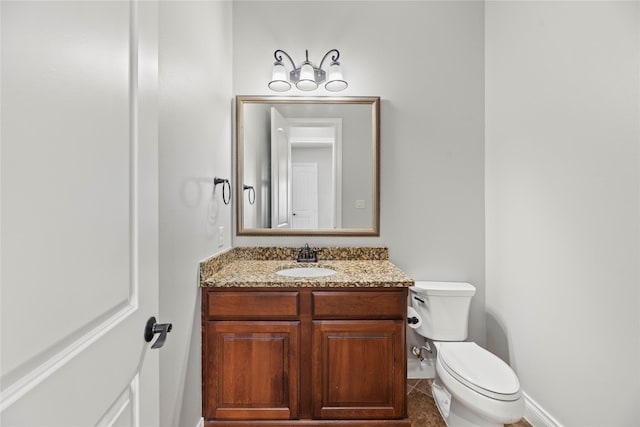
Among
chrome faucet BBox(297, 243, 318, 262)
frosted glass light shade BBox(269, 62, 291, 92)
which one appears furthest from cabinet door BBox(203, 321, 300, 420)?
frosted glass light shade BBox(269, 62, 291, 92)

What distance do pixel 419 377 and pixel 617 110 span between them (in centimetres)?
188

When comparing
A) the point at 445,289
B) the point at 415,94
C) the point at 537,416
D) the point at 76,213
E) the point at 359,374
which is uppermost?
the point at 415,94

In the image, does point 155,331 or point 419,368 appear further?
point 419,368

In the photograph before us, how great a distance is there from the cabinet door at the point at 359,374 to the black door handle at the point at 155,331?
98cm

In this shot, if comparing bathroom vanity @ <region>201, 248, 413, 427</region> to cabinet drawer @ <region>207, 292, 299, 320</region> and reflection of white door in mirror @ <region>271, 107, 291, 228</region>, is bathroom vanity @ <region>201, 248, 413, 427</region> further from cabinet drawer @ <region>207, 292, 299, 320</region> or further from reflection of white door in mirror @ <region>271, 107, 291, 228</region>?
reflection of white door in mirror @ <region>271, 107, 291, 228</region>

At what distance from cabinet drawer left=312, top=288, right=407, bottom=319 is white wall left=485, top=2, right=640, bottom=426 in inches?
31.3

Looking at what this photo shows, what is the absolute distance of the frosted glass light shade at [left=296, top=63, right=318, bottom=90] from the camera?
2094 millimetres

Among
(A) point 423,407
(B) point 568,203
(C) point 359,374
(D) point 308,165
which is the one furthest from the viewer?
(D) point 308,165

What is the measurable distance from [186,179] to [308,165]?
966 mm

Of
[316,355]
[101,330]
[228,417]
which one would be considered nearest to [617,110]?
[316,355]

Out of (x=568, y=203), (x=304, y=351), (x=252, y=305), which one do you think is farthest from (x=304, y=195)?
(x=568, y=203)

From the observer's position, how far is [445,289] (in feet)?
6.59

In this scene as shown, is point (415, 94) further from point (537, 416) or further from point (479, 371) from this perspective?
point (537, 416)

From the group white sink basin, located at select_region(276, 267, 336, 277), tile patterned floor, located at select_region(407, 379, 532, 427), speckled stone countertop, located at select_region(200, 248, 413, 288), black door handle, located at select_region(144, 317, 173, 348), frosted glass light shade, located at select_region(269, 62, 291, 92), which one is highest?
frosted glass light shade, located at select_region(269, 62, 291, 92)
